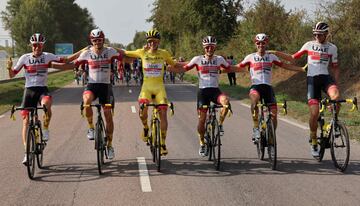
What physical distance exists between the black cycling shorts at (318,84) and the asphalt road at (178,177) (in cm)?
118

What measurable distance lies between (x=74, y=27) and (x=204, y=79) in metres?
110

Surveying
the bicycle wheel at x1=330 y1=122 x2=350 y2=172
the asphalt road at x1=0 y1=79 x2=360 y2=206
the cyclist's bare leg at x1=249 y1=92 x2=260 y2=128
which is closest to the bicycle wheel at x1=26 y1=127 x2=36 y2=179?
the asphalt road at x1=0 y1=79 x2=360 y2=206

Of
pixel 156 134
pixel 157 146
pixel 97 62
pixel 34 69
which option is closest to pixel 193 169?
pixel 157 146

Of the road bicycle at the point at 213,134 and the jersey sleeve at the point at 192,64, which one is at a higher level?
the jersey sleeve at the point at 192,64

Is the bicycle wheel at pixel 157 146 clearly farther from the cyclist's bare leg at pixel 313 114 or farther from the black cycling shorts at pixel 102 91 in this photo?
the cyclist's bare leg at pixel 313 114

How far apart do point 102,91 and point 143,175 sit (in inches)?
68.4

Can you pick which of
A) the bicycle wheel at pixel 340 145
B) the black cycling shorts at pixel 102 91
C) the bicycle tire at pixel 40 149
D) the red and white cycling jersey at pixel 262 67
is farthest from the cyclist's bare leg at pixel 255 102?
the bicycle tire at pixel 40 149

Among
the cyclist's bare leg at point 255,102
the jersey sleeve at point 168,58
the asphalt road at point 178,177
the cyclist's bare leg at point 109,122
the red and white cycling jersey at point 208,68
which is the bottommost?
the asphalt road at point 178,177

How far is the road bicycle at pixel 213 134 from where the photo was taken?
7.83 m

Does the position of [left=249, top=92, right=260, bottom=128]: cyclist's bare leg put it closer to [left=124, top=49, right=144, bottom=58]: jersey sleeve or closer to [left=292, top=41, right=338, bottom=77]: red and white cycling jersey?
[left=292, top=41, right=338, bottom=77]: red and white cycling jersey

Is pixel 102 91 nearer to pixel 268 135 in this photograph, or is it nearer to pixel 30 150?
pixel 30 150

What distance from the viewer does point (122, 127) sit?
1308 cm

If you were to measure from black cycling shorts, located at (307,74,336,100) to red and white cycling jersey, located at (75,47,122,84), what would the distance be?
342 centimetres

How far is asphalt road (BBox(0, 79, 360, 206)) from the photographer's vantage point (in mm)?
6188
